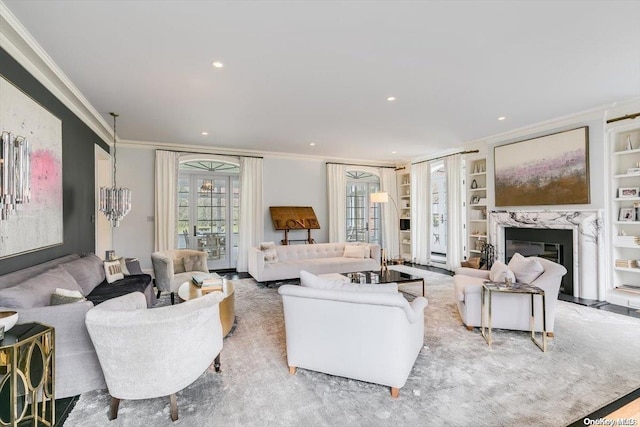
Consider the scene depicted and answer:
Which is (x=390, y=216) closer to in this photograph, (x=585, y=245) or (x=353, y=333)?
(x=585, y=245)

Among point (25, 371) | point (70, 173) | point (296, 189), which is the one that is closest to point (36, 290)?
point (25, 371)

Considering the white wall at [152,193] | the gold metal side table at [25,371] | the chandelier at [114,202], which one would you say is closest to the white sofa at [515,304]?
the gold metal side table at [25,371]

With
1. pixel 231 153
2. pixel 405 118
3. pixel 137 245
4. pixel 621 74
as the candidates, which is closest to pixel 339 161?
pixel 231 153

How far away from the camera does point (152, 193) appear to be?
6.40 metres

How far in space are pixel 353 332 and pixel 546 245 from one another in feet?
15.5

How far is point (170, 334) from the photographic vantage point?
1907mm

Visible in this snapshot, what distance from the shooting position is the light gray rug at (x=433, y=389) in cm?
202

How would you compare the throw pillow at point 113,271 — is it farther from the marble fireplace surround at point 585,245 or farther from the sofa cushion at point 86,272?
the marble fireplace surround at point 585,245

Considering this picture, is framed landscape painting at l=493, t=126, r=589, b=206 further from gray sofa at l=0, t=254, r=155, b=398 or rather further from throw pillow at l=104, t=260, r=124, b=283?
throw pillow at l=104, t=260, r=124, b=283

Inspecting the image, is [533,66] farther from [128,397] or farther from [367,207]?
[367,207]

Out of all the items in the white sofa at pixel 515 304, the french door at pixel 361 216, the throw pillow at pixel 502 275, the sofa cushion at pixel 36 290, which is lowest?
the white sofa at pixel 515 304

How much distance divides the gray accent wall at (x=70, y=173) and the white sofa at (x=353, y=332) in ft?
8.18

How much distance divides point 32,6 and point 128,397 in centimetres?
279

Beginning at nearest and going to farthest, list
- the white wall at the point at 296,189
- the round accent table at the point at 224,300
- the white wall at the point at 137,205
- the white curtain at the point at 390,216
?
the round accent table at the point at 224,300 < the white wall at the point at 137,205 < the white wall at the point at 296,189 < the white curtain at the point at 390,216
